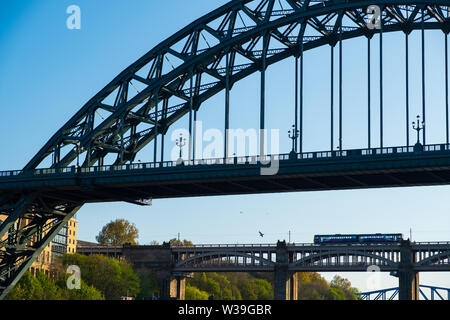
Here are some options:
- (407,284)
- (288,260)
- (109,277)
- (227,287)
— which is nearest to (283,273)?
(288,260)

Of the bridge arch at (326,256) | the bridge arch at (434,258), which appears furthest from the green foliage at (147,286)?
the bridge arch at (434,258)

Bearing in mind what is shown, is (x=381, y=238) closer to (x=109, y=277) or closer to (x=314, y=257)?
(x=314, y=257)

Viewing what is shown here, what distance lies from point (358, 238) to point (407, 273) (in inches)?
523

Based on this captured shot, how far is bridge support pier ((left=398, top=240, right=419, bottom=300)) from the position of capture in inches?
5758

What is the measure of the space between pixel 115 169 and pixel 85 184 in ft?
11.4

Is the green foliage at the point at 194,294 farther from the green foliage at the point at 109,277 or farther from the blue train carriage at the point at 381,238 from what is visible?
the blue train carriage at the point at 381,238

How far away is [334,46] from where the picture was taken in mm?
83188

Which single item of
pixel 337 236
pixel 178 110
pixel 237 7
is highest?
pixel 237 7

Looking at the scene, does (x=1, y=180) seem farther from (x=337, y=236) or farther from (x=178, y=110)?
(x=337, y=236)

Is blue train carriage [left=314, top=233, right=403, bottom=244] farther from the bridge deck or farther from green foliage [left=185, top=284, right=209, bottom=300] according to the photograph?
the bridge deck
